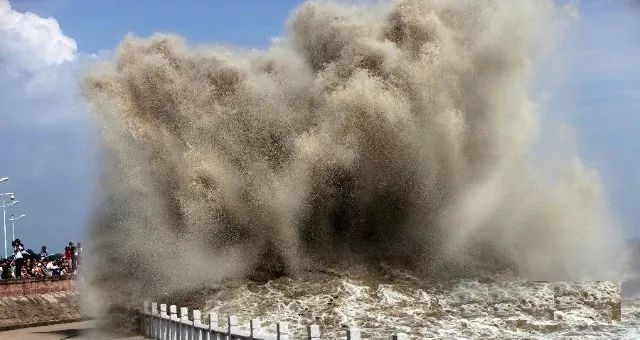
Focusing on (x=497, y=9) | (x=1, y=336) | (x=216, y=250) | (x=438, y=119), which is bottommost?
(x=1, y=336)

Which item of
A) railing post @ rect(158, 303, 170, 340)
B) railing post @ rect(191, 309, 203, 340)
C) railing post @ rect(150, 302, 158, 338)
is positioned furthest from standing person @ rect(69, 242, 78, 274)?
railing post @ rect(191, 309, 203, 340)

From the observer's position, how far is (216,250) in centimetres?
2491

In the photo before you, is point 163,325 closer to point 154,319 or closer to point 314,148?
point 154,319

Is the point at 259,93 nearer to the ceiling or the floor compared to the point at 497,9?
nearer to the floor

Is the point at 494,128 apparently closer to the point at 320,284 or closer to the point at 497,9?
the point at 497,9

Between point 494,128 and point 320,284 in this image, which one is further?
point 494,128

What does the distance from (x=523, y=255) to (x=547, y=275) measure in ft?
3.36

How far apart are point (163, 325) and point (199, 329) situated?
Result: 3131mm

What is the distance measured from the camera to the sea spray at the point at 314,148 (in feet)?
80.8

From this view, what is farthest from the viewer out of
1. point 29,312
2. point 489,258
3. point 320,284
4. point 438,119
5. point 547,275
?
point 29,312

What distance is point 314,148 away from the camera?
24531 millimetres

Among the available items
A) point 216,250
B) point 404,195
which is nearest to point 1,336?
point 216,250

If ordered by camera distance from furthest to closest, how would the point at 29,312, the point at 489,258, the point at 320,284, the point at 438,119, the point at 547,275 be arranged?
the point at 29,312 < the point at 547,275 < the point at 489,258 < the point at 438,119 < the point at 320,284

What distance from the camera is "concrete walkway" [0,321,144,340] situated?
24.6 meters
